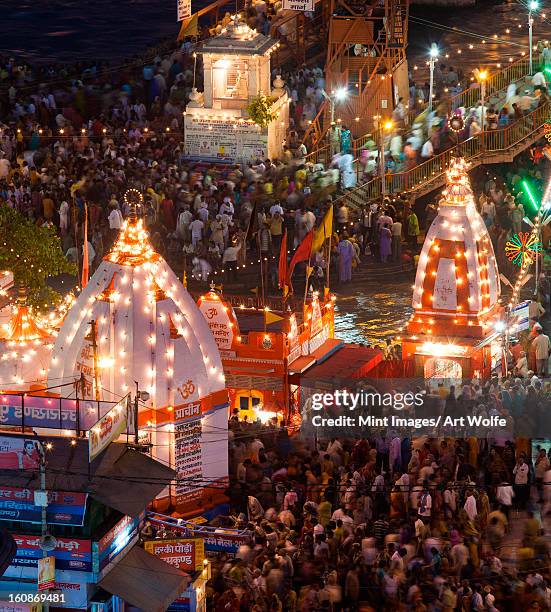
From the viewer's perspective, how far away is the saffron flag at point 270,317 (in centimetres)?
3147

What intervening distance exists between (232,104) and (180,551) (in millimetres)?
20165

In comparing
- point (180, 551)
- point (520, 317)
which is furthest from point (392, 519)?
point (520, 317)

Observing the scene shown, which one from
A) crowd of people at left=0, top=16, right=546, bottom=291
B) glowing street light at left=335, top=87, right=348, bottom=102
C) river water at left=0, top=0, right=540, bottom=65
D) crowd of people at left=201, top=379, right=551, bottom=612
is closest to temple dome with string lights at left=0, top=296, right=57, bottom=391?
crowd of people at left=201, top=379, right=551, bottom=612

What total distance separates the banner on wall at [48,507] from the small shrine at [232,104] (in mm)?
20366

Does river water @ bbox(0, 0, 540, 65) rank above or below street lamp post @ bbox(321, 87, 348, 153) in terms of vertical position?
above

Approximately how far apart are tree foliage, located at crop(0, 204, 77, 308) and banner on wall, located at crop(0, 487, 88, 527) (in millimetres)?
9499

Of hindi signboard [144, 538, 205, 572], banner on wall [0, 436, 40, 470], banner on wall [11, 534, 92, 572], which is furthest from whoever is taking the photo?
hindi signboard [144, 538, 205, 572]

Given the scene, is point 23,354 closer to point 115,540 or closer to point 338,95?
point 115,540

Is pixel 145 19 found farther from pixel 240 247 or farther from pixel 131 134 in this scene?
pixel 240 247

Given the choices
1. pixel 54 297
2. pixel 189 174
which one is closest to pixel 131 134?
pixel 189 174

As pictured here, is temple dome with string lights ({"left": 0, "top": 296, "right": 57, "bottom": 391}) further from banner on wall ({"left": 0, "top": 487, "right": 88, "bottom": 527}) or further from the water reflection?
the water reflection

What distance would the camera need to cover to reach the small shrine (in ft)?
141

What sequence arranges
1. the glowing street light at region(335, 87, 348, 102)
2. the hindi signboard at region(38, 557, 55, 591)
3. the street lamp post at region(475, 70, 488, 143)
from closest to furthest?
1. the hindi signboard at region(38, 557, 55, 591)
2. the street lamp post at region(475, 70, 488, 143)
3. the glowing street light at region(335, 87, 348, 102)

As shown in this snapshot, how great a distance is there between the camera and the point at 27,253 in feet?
107
